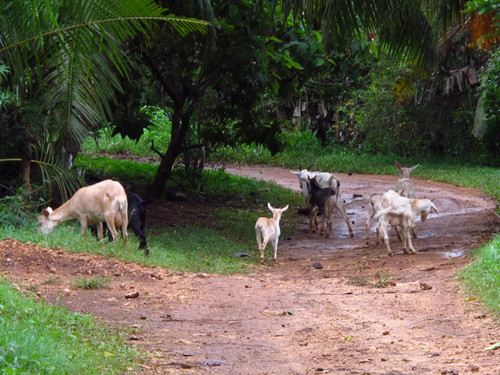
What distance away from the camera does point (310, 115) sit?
30.6 meters

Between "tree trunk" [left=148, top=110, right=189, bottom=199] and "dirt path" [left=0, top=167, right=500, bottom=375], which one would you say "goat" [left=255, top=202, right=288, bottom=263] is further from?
"tree trunk" [left=148, top=110, right=189, bottom=199]

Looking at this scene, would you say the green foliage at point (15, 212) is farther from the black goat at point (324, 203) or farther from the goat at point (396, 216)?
the black goat at point (324, 203)

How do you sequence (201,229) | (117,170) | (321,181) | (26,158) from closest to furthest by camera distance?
1. (26,158)
2. (201,229)
3. (321,181)
4. (117,170)

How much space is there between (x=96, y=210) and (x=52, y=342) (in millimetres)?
5243

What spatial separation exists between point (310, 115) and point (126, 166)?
11.7 meters

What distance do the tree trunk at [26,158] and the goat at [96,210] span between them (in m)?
1.61

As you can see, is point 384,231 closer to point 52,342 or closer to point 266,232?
point 266,232

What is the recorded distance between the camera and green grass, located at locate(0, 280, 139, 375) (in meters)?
4.83

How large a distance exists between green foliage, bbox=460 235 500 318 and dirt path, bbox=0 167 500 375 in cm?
14

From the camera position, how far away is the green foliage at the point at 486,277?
722cm

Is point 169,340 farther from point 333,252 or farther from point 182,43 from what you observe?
point 182,43

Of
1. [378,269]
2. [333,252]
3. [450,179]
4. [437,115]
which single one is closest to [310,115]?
[437,115]

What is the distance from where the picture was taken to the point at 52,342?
210 inches

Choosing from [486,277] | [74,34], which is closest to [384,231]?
[486,277]
